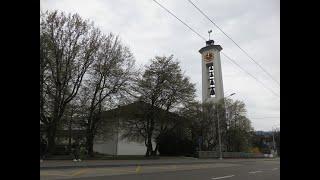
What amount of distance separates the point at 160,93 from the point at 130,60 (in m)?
7.20

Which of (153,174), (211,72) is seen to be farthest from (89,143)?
(211,72)

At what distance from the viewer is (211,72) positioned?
3386 inches

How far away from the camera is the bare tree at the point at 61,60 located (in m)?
37.3

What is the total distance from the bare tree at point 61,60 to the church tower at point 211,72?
45929 millimetres

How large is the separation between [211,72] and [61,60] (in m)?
51.0

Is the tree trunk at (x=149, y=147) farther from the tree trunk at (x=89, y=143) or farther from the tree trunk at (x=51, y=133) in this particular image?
the tree trunk at (x=51, y=133)

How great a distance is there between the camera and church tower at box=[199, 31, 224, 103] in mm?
84062

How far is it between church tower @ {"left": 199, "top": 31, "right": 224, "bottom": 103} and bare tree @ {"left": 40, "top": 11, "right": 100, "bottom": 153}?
4593cm

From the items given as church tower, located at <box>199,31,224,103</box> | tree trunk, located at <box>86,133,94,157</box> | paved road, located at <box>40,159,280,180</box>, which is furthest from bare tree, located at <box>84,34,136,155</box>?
church tower, located at <box>199,31,224,103</box>
